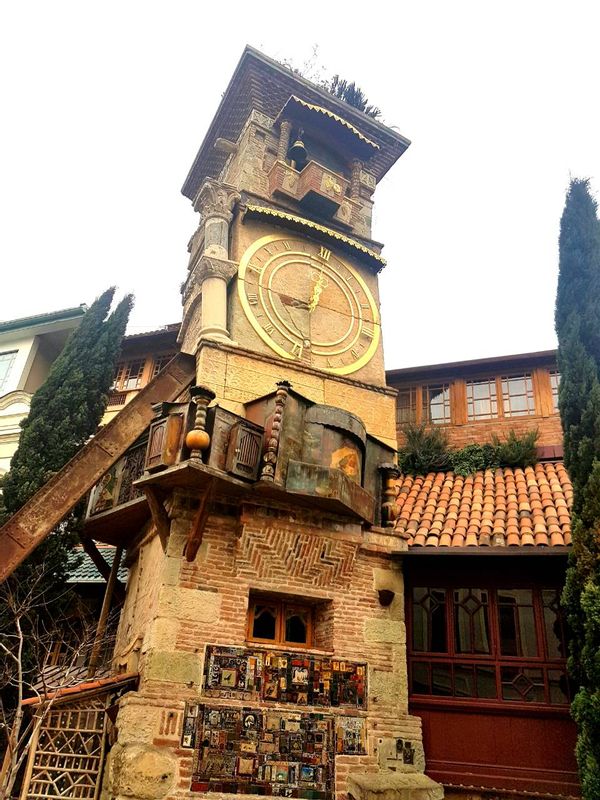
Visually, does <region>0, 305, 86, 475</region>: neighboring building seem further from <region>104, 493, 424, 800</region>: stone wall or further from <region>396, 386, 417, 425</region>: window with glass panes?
<region>396, 386, 417, 425</region>: window with glass panes

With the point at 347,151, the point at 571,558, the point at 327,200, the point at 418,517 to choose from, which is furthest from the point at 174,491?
the point at 347,151

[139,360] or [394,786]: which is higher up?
[139,360]

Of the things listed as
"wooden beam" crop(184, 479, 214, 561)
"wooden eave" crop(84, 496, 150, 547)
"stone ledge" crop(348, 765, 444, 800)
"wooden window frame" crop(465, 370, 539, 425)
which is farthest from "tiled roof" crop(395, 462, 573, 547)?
"wooden eave" crop(84, 496, 150, 547)

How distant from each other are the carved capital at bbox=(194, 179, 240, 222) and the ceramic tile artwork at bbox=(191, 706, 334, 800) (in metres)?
8.31

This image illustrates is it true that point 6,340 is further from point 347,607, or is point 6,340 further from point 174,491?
point 347,607

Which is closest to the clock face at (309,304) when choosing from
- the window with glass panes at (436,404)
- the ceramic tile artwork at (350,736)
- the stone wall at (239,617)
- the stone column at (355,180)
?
the stone column at (355,180)

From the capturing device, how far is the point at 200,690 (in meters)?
8.02

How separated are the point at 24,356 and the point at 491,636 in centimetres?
1399

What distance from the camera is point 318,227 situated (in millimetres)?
12703

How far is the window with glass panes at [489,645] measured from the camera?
918cm

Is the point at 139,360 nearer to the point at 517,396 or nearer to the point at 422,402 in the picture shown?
the point at 422,402

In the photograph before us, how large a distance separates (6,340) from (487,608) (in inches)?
580

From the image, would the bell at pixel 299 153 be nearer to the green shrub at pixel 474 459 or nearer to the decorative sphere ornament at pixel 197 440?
the green shrub at pixel 474 459

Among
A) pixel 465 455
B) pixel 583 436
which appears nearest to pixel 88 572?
pixel 465 455
